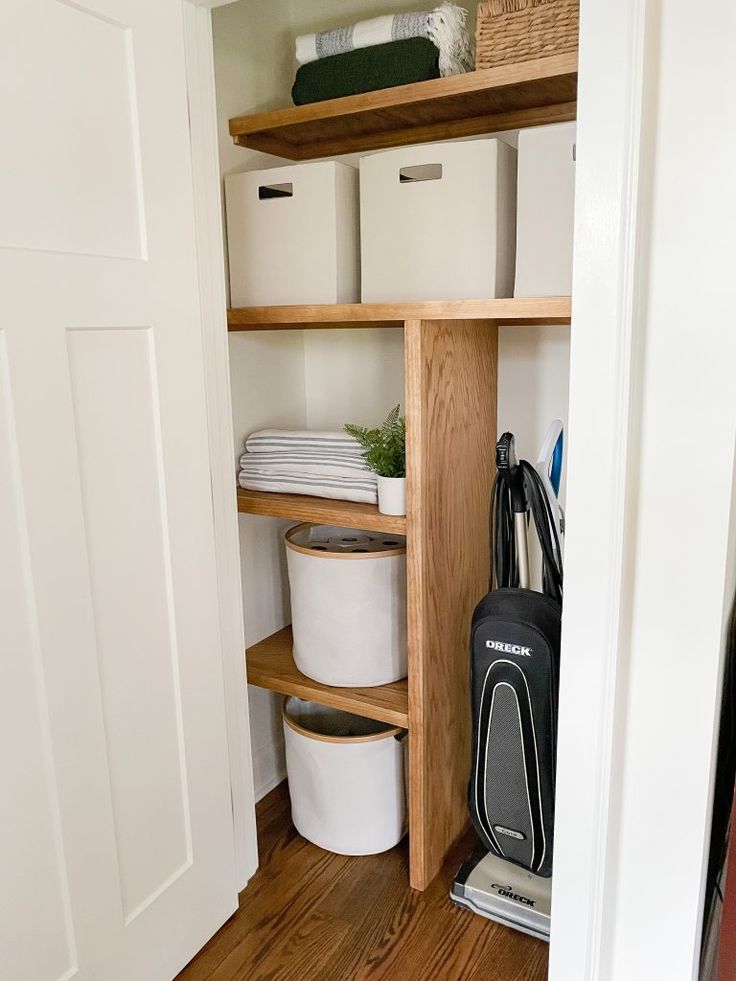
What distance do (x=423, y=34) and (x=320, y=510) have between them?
3.26 ft

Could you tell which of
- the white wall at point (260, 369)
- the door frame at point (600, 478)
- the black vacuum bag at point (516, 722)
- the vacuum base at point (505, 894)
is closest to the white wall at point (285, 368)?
the white wall at point (260, 369)

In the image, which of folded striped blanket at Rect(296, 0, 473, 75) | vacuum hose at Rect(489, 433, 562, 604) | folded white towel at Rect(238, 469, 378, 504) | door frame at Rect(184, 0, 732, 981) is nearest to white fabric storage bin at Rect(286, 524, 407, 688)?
folded white towel at Rect(238, 469, 378, 504)

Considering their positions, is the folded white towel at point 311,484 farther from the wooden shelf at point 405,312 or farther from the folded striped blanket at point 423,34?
the folded striped blanket at point 423,34

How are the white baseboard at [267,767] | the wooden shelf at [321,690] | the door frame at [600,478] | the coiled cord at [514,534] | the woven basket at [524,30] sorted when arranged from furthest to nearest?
1. the white baseboard at [267,767]
2. the wooden shelf at [321,690]
3. the coiled cord at [514,534]
4. the woven basket at [524,30]
5. the door frame at [600,478]

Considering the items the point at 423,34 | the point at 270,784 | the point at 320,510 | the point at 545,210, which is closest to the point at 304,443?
the point at 320,510

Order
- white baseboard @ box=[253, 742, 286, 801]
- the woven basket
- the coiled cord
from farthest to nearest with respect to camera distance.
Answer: white baseboard @ box=[253, 742, 286, 801] < the coiled cord < the woven basket

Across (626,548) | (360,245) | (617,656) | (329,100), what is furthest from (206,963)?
(329,100)

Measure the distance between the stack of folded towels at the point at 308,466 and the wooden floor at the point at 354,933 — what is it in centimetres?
90

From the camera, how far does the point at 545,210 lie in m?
1.51

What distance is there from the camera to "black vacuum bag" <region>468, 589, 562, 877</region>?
1.57 metres

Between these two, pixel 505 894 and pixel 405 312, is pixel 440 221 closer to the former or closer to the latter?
pixel 405 312

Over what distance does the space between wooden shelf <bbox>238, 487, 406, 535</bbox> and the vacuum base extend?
80 centimetres

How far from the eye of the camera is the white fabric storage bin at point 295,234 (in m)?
1.73

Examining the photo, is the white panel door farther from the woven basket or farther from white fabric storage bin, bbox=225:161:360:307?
the woven basket
